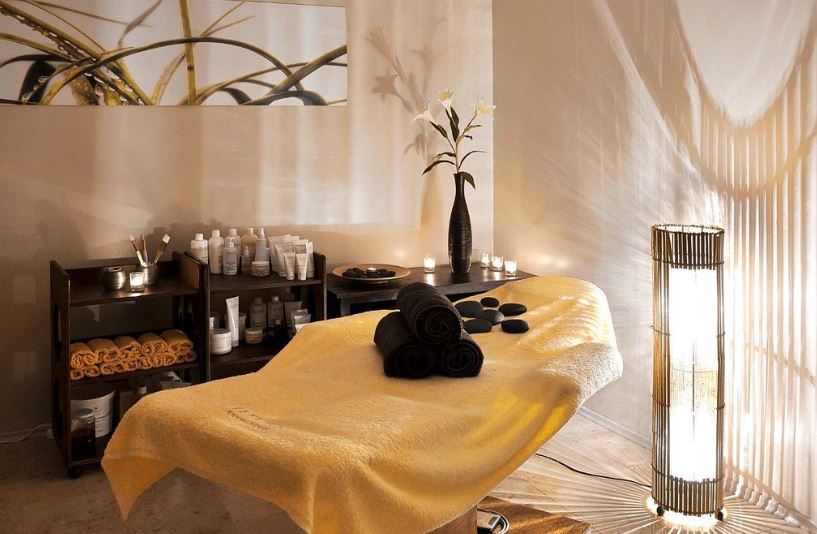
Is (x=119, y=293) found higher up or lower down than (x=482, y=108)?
lower down

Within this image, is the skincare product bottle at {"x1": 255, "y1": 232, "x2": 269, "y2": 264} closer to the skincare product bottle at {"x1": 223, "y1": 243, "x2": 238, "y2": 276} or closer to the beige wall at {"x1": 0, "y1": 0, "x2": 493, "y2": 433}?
the skincare product bottle at {"x1": 223, "y1": 243, "x2": 238, "y2": 276}

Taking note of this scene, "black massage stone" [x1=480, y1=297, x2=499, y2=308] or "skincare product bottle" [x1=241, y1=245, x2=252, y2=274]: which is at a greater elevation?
"skincare product bottle" [x1=241, y1=245, x2=252, y2=274]

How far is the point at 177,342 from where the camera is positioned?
10.9 ft

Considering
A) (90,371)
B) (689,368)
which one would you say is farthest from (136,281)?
(689,368)

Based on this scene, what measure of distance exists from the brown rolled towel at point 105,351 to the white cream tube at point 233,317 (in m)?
0.47

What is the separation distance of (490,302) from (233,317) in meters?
1.20

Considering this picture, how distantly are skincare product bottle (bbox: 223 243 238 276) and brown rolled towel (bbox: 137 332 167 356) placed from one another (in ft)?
1.32

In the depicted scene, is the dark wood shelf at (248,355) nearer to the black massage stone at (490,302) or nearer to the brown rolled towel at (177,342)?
the brown rolled towel at (177,342)

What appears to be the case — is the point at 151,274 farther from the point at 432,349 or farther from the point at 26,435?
the point at 432,349

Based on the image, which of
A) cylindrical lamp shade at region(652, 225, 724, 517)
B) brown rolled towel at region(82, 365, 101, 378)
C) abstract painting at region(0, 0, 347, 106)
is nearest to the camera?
cylindrical lamp shade at region(652, 225, 724, 517)

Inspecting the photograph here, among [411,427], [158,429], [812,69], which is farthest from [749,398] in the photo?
[158,429]

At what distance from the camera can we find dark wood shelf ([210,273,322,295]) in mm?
3340

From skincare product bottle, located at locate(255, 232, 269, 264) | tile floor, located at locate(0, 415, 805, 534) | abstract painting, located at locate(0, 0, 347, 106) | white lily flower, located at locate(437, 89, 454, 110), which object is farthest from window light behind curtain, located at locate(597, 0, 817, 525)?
skincare product bottle, located at locate(255, 232, 269, 264)

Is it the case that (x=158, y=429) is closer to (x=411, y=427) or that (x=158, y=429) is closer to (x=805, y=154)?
(x=411, y=427)
